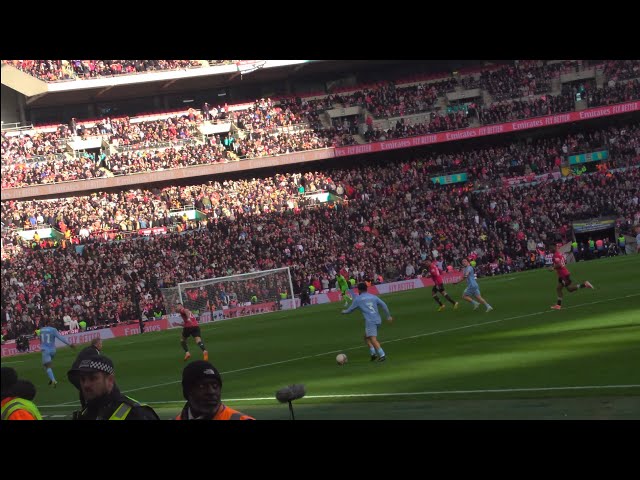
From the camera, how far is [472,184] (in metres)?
63.9

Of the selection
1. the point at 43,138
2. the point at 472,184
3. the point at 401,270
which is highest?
the point at 43,138

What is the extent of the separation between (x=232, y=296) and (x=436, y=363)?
31086 mm

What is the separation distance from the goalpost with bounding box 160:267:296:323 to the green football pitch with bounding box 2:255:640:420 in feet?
33.3

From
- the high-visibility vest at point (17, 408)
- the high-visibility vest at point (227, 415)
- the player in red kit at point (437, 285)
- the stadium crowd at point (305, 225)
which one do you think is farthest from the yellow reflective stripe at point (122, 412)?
the stadium crowd at point (305, 225)

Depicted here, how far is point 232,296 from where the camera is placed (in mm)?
51875

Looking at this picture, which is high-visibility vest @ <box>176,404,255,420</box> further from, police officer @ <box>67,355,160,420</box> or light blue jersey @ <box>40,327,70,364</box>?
light blue jersey @ <box>40,327,70,364</box>

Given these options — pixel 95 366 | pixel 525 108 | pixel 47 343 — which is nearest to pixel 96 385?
pixel 95 366

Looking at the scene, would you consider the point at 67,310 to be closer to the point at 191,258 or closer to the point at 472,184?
the point at 191,258

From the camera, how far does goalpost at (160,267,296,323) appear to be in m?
51.1

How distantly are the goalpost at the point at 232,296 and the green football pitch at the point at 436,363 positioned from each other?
10136 mm

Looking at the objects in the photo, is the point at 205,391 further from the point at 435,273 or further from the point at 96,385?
the point at 435,273
